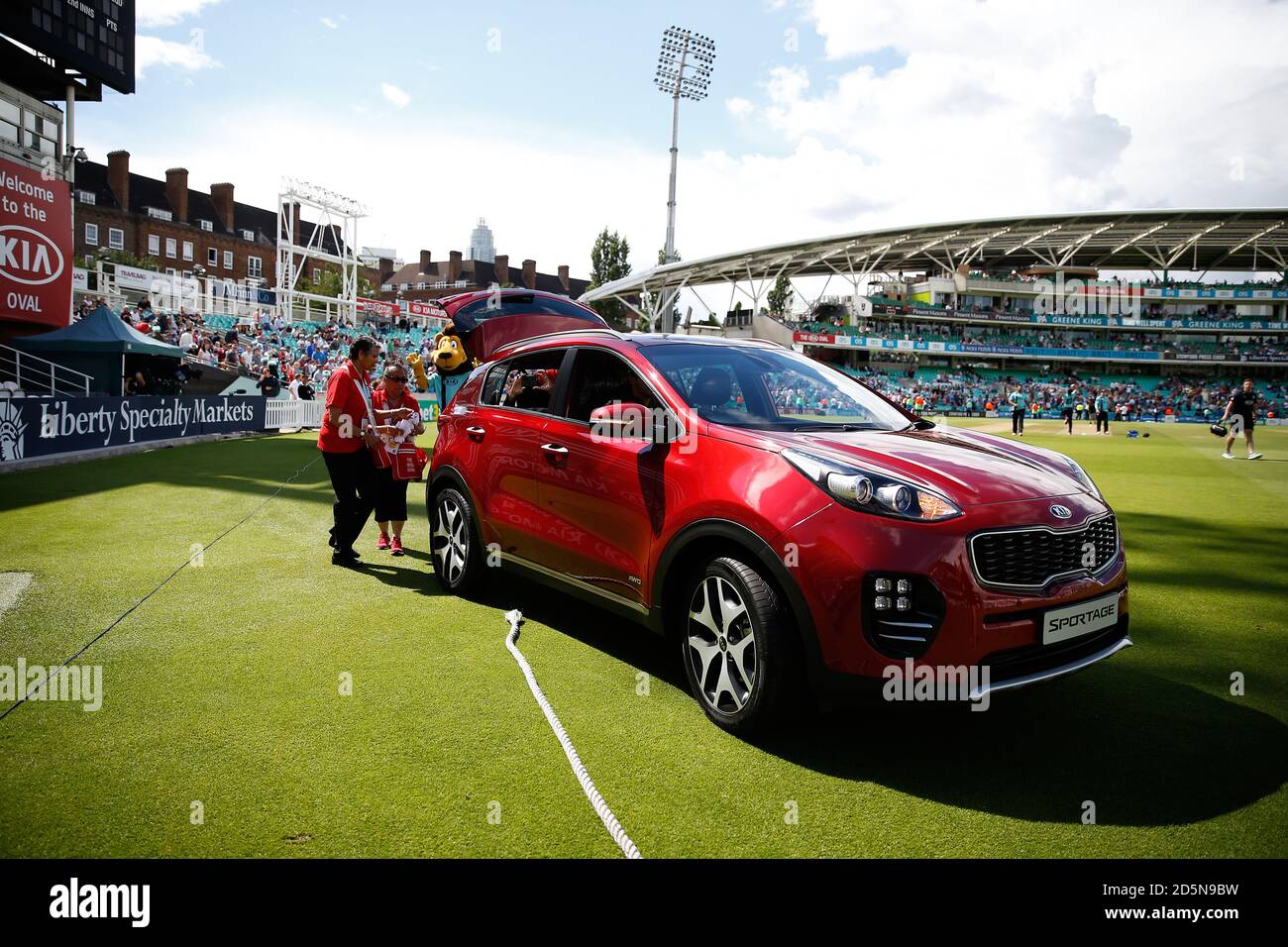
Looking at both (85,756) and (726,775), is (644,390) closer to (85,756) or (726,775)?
(726,775)

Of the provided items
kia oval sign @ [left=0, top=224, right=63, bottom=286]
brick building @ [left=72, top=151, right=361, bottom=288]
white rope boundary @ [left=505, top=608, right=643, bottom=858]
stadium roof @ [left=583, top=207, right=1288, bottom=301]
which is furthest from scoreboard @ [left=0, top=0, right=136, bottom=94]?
brick building @ [left=72, top=151, right=361, bottom=288]

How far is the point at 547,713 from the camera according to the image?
376 centimetres

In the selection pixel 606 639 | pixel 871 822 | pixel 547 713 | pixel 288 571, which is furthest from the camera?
Result: pixel 288 571

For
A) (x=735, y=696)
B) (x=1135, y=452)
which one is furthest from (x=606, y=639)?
(x=1135, y=452)

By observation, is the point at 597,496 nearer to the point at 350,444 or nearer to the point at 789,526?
the point at 789,526

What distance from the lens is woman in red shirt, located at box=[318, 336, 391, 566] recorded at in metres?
6.63

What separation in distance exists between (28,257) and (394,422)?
66.0 ft

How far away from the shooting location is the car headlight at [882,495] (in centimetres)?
309

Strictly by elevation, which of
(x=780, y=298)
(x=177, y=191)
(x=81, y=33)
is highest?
(x=177, y=191)

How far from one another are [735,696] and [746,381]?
175 centimetres

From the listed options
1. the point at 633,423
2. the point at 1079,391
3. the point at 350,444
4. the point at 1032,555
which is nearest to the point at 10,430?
the point at 350,444

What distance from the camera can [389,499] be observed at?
7.34m

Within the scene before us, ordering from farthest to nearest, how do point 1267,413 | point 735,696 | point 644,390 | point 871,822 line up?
point 1267,413 → point 644,390 → point 735,696 → point 871,822

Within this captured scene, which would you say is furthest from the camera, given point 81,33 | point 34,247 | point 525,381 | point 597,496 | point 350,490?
point 34,247
